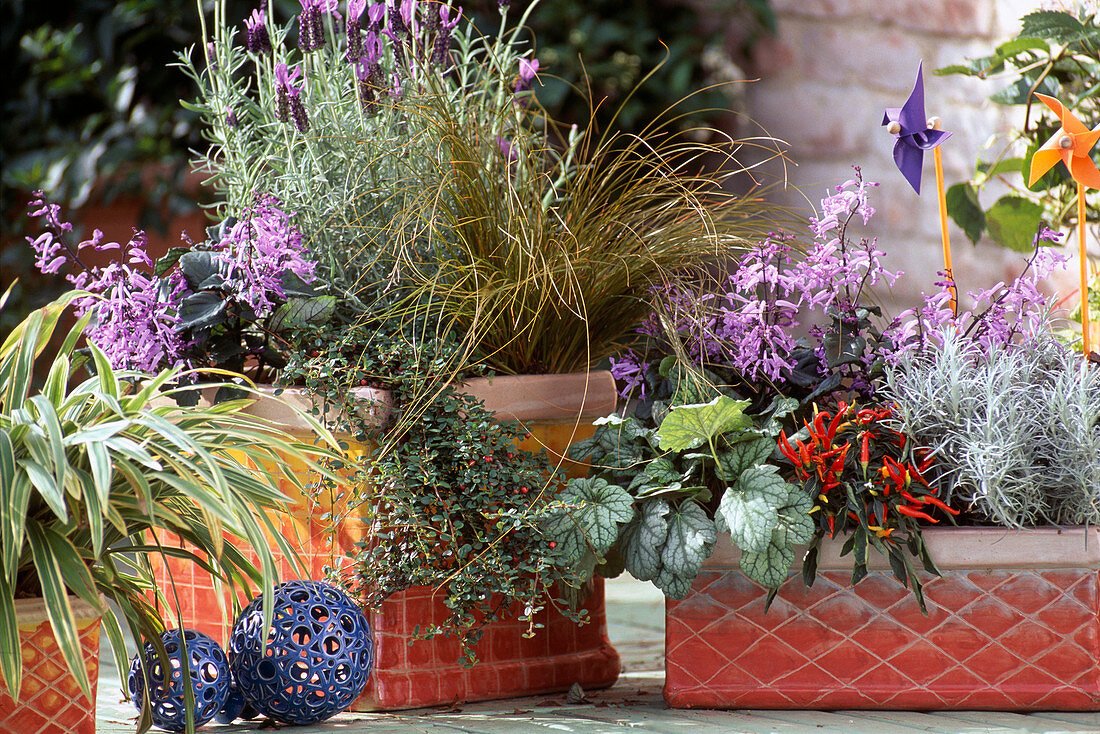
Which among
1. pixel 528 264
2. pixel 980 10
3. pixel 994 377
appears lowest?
pixel 994 377

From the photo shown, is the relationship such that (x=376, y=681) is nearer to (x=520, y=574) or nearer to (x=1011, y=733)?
(x=520, y=574)

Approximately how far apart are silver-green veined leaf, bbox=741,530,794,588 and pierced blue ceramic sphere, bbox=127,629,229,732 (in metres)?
0.72

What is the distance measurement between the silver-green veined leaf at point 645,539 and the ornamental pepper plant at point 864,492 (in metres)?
0.20

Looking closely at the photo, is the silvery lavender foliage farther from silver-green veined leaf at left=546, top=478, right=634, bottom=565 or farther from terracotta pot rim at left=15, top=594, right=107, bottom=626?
terracotta pot rim at left=15, top=594, right=107, bottom=626

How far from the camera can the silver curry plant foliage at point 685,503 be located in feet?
4.59

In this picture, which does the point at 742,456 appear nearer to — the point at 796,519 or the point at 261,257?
the point at 796,519

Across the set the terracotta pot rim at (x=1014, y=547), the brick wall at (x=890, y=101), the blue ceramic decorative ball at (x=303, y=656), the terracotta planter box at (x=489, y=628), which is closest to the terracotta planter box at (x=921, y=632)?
the terracotta pot rim at (x=1014, y=547)

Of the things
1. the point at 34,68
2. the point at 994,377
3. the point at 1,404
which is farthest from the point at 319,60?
the point at 34,68

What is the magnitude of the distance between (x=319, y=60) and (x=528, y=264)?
21.6 inches

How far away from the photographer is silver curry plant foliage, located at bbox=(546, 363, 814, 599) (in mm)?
1400

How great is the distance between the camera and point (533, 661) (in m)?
1.65

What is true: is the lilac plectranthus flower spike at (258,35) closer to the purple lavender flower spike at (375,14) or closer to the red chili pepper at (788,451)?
the purple lavender flower spike at (375,14)

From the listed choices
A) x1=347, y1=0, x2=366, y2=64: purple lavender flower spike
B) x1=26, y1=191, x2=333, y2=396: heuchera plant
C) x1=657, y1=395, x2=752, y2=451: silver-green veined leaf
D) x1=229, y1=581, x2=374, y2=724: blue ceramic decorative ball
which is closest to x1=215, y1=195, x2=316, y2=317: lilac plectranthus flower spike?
x1=26, y1=191, x2=333, y2=396: heuchera plant

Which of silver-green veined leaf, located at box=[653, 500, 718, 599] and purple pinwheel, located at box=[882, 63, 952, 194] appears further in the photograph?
purple pinwheel, located at box=[882, 63, 952, 194]
